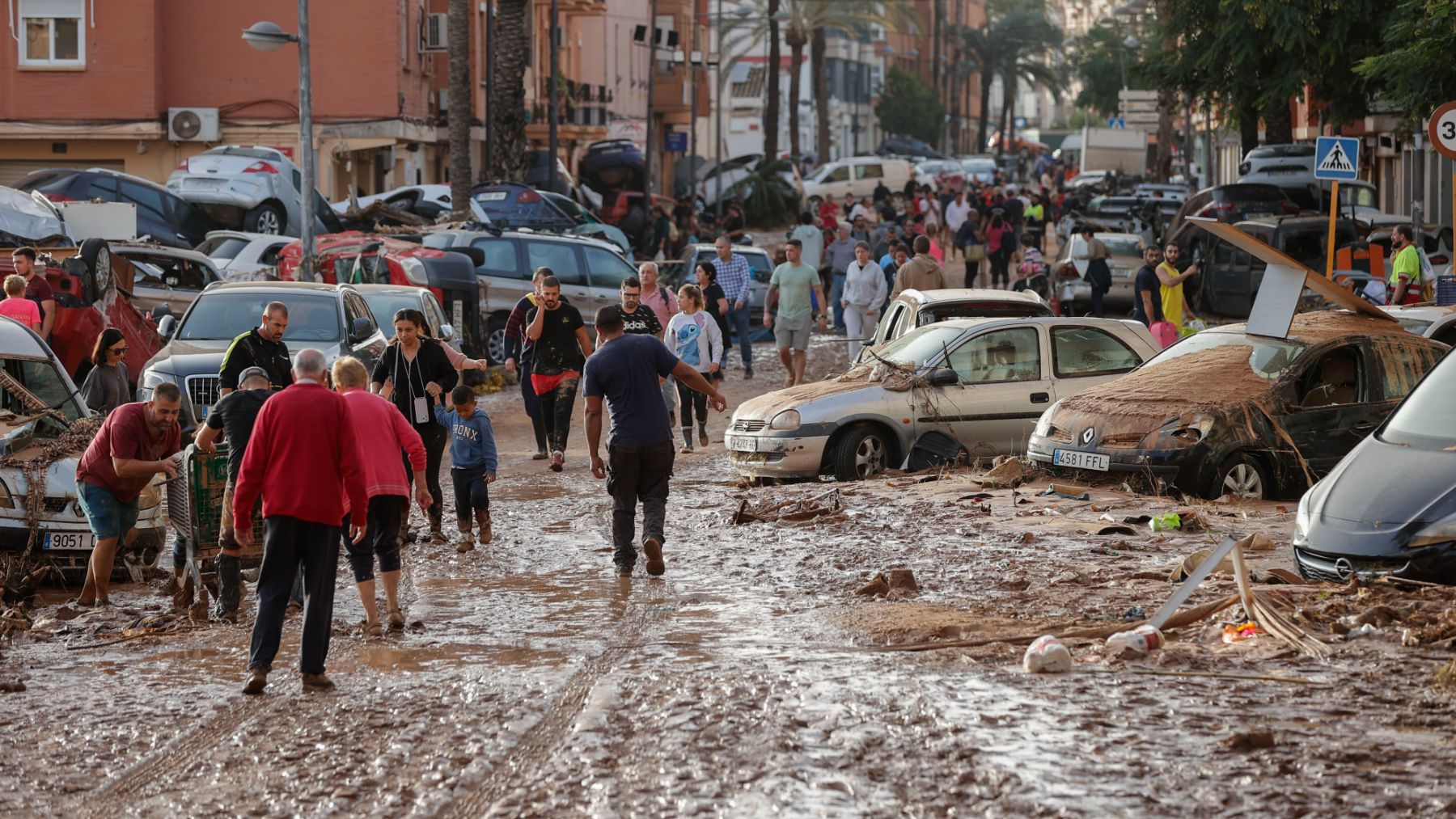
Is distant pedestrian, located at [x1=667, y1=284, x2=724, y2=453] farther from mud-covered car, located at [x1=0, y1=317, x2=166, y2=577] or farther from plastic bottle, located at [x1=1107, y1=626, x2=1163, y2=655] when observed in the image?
plastic bottle, located at [x1=1107, y1=626, x2=1163, y2=655]

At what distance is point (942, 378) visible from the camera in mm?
15438

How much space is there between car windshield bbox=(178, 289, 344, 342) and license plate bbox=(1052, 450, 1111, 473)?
736 cm

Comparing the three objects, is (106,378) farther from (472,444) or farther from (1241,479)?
(1241,479)

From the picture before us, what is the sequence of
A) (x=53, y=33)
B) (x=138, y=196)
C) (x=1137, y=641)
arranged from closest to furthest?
1. (x=1137, y=641)
2. (x=138, y=196)
3. (x=53, y=33)

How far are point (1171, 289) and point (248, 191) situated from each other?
57.1 ft

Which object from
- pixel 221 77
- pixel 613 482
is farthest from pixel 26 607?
pixel 221 77

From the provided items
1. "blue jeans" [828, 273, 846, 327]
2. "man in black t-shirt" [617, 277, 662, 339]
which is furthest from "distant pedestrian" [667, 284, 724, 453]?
"blue jeans" [828, 273, 846, 327]

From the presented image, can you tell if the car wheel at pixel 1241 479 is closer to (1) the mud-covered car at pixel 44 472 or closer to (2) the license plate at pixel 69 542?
(1) the mud-covered car at pixel 44 472

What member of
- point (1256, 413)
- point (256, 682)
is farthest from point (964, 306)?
point (256, 682)

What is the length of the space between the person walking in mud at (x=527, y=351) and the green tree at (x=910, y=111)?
9191 cm

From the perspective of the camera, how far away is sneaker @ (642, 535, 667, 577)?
11.5 meters

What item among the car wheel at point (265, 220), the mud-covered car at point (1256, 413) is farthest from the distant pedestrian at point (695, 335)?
the car wheel at point (265, 220)

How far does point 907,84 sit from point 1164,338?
8785 cm

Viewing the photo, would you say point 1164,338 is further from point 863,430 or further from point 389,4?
point 389,4
